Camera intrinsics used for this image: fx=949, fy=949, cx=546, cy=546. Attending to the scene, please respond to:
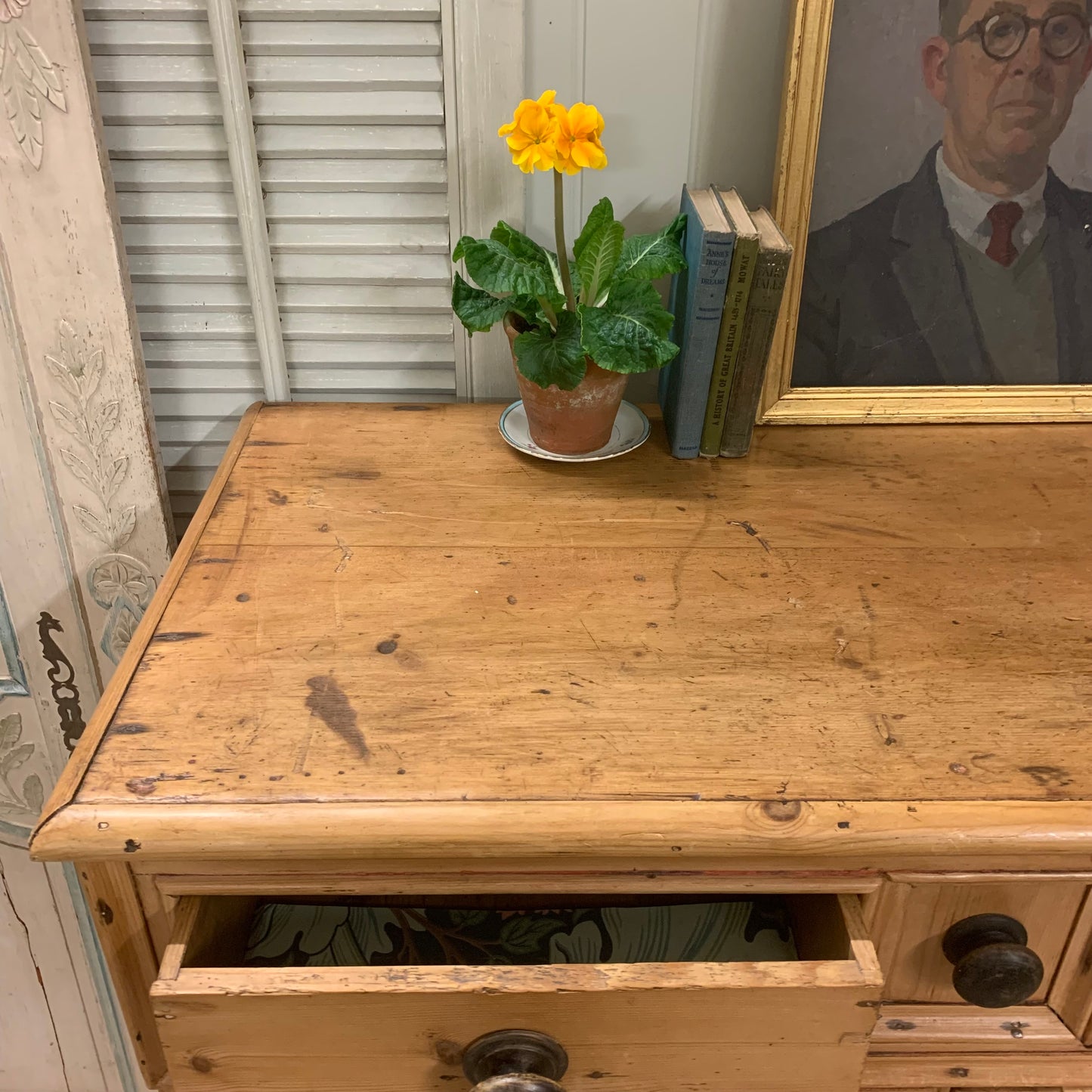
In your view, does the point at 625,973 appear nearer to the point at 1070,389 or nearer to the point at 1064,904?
the point at 1064,904

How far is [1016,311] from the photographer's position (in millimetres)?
968

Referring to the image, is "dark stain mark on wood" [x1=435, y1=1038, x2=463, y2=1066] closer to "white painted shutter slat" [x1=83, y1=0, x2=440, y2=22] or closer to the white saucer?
the white saucer

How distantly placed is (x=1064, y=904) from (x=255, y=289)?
0.90 m

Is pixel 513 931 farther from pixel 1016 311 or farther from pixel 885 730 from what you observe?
pixel 1016 311

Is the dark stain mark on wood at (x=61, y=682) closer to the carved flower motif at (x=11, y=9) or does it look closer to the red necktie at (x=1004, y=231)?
the carved flower motif at (x=11, y=9)

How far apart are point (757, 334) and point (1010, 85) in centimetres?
33

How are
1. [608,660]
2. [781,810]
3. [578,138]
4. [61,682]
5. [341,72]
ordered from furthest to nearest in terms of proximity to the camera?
[61,682], [341,72], [578,138], [608,660], [781,810]

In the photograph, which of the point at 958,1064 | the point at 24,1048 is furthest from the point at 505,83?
the point at 24,1048

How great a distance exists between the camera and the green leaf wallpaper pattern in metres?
0.77

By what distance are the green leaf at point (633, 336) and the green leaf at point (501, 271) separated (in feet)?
0.17

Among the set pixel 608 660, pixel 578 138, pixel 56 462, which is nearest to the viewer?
pixel 608 660

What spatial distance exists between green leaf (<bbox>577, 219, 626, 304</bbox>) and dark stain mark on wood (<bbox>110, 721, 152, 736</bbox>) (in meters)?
0.54

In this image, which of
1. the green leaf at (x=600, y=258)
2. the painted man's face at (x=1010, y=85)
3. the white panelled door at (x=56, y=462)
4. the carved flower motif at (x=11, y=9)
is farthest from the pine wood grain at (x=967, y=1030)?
the carved flower motif at (x=11, y=9)

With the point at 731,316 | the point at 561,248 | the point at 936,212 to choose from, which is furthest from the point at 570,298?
the point at 936,212
